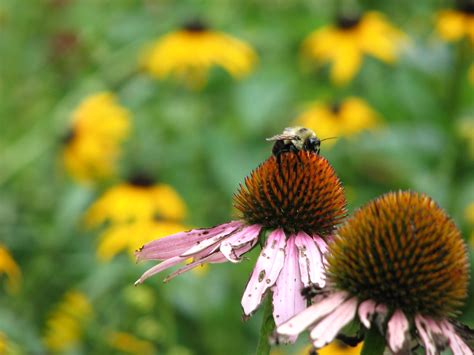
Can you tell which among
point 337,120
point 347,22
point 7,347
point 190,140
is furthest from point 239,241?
point 347,22

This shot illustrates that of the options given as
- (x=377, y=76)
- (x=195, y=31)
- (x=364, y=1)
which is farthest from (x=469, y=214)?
(x=364, y=1)

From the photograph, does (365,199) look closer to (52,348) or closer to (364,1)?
(52,348)

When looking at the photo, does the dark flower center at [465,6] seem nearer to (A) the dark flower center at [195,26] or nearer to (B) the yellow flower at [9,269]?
(A) the dark flower center at [195,26]

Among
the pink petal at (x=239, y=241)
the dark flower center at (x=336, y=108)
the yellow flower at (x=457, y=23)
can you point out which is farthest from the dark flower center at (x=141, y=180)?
the pink petal at (x=239, y=241)

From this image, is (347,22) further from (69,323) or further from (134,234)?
(69,323)

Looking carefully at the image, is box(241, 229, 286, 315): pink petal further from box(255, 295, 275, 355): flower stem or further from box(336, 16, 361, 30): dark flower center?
box(336, 16, 361, 30): dark flower center

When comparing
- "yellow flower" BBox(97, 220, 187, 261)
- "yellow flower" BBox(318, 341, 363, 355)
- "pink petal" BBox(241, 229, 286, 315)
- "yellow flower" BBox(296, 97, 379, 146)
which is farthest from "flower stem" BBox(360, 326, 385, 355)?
"yellow flower" BBox(296, 97, 379, 146)
